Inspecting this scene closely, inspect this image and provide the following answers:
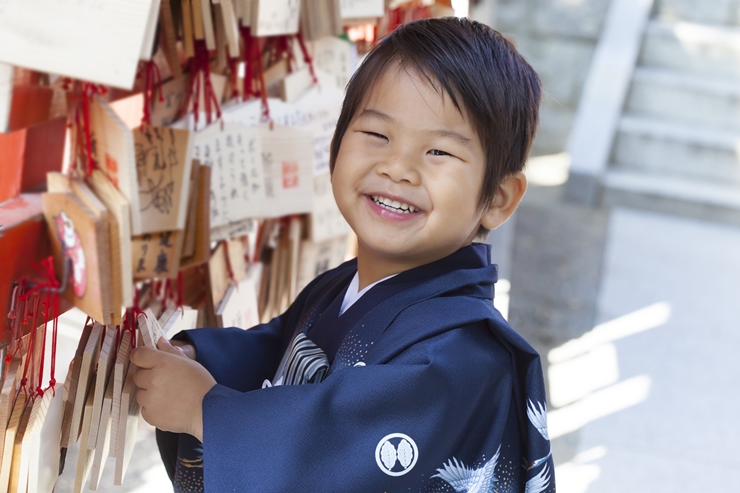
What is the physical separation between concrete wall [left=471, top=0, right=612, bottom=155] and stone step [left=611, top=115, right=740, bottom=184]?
84 cm

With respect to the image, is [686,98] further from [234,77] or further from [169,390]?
[169,390]

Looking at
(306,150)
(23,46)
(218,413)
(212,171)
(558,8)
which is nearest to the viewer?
(23,46)

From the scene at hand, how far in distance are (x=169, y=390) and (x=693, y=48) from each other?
19.6ft

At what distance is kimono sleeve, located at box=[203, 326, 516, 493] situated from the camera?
34.8 inches

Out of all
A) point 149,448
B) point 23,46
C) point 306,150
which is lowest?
point 149,448

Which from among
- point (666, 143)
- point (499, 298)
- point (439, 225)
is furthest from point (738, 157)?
point (439, 225)

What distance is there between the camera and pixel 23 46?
28.8 inches

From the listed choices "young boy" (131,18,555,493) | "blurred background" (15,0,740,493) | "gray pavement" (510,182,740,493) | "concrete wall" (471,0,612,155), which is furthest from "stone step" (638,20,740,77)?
"young boy" (131,18,555,493)

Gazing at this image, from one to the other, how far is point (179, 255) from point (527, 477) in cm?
61

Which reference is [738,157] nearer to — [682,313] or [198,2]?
[682,313]

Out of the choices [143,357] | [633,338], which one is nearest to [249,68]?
[143,357]

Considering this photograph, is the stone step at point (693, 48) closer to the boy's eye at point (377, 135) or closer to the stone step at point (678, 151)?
the stone step at point (678, 151)

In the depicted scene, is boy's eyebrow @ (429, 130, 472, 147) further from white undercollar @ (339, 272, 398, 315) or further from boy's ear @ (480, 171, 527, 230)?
white undercollar @ (339, 272, 398, 315)

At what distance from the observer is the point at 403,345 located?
964 millimetres
